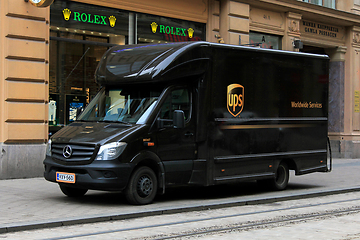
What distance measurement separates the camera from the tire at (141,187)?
8672mm

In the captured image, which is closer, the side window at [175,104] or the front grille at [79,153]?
the front grille at [79,153]

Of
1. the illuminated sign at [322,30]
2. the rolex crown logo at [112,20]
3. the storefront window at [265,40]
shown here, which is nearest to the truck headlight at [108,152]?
the rolex crown logo at [112,20]

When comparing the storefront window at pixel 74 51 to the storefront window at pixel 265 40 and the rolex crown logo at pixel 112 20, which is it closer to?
the rolex crown logo at pixel 112 20

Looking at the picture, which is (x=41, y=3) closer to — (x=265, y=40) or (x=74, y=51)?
(x=74, y=51)

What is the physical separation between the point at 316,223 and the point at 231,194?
133 inches

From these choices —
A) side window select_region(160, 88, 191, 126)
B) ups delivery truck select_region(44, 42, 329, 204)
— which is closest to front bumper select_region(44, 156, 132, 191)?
ups delivery truck select_region(44, 42, 329, 204)

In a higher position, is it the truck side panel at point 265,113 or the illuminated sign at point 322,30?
the illuminated sign at point 322,30

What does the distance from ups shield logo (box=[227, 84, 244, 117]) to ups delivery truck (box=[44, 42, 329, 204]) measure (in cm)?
2

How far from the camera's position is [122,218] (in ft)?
25.2

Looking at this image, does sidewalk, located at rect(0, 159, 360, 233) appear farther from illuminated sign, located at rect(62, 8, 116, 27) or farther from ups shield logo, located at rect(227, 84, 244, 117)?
illuminated sign, located at rect(62, 8, 116, 27)

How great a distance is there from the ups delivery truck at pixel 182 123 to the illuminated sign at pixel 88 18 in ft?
15.3

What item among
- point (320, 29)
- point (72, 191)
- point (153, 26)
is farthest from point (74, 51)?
point (320, 29)

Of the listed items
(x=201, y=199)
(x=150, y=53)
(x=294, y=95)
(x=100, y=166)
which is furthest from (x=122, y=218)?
(x=294, y=95)

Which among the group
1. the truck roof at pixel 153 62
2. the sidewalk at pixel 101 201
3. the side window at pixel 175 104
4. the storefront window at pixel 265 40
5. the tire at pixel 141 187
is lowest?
the sidewalk at pixel 101 201
